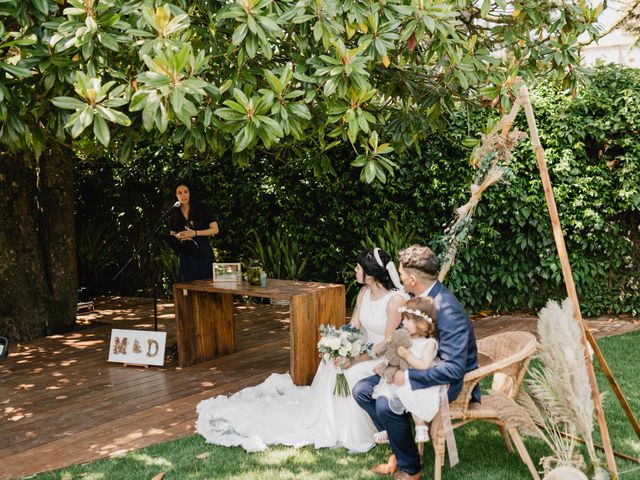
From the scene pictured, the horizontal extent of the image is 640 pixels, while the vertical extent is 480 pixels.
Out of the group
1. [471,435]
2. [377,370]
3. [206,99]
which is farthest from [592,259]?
[206,99]

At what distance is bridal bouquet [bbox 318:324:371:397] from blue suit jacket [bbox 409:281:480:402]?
32.7 inches

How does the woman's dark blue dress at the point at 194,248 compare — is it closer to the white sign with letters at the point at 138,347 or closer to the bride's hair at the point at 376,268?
the white sign with letters at the point at 138,347

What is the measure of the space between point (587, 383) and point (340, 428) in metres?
1.71

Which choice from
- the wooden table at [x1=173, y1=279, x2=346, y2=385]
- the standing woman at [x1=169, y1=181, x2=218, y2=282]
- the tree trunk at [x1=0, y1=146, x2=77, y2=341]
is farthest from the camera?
the tree trunk at [x1=0, y1=146, x2=77, y2=341]

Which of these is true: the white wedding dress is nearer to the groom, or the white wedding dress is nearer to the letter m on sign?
A: the groom

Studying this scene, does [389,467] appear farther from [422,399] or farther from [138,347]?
[138,347]

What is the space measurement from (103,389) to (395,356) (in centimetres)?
300

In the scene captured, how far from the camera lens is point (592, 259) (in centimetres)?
755

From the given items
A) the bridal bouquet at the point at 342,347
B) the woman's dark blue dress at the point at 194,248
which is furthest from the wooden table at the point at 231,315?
the bridal bouquet at the point at 342,347

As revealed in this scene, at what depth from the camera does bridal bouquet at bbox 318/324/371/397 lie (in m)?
4.34

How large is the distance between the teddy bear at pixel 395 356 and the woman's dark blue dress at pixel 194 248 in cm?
339

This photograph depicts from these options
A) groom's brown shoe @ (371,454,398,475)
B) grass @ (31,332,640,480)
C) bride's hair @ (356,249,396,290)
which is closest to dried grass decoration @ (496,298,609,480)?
grass @ (31,332,640,480)

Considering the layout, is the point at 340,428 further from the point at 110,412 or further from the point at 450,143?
the point at 450,143

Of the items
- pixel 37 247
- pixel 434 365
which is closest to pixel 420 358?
pixel 434 365
